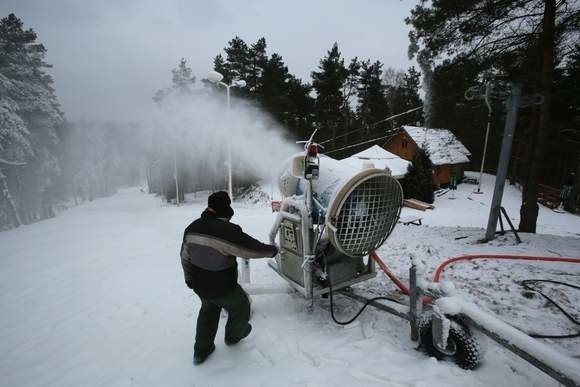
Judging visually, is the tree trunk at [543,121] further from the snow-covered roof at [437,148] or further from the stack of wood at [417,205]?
the snow-covered roof at [437,148]

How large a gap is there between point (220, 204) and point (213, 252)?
48 centimetres

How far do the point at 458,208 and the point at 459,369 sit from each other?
1797cm

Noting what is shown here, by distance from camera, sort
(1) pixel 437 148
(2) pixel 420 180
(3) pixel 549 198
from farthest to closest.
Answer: (1) pixel 437 148, (2) pixel 420 180, (3) pixel 549 198

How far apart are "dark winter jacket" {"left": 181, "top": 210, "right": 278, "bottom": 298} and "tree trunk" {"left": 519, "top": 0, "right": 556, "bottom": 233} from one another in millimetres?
7625

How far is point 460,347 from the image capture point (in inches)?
88.0

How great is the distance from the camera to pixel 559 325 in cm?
269

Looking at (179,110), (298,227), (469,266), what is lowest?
(469,266)

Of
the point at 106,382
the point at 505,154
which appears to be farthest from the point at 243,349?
the point at 505,154

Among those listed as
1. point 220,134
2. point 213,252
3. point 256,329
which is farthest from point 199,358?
point 220,134

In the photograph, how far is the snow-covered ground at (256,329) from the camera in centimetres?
237

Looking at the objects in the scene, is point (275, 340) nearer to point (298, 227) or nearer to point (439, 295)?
point (298, 227)

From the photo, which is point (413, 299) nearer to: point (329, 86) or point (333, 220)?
point (333, 220)

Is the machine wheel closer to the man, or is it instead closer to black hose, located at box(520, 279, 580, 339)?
black hose, located at box(520, 279, 580, 339)

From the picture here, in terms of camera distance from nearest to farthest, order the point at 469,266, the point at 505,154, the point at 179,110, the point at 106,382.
→ the point at 106,382 → the point at 469,266 → the point at 505,154 → the point at 179,110
